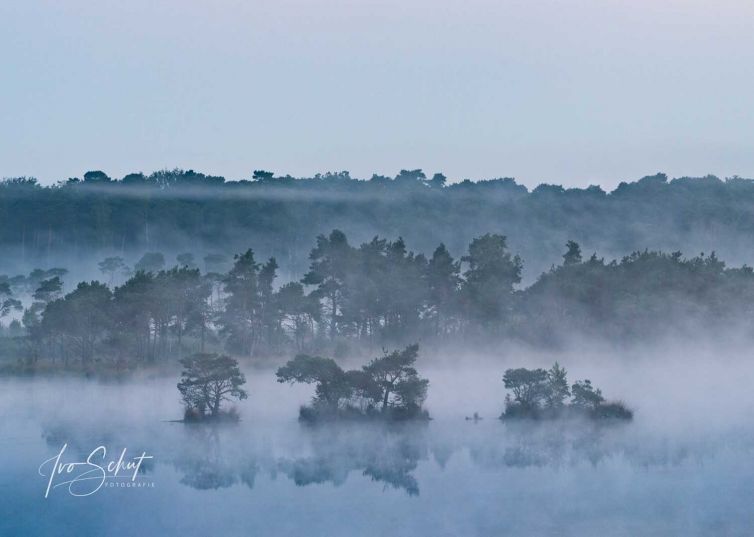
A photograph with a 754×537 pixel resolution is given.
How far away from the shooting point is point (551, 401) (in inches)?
1359

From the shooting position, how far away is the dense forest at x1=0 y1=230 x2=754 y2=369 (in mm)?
43250

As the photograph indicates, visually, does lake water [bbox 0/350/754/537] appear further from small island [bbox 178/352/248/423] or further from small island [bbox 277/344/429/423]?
small island [bbox 277/344/429/423]

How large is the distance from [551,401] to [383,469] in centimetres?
766

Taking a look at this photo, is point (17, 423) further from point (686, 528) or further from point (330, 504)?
point (686, 528)

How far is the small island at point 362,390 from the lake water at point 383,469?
819 mm

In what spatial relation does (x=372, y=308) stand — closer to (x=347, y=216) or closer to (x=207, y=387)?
(x=207, y=387)

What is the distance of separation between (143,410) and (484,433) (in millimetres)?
10128

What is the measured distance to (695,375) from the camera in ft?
141

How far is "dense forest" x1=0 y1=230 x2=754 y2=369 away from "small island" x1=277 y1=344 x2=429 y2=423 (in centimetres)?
888

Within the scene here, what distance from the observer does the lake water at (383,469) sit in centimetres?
2445

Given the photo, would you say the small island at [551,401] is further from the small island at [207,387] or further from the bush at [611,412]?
the small island at [207,387]

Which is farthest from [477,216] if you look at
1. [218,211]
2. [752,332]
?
[752,332]

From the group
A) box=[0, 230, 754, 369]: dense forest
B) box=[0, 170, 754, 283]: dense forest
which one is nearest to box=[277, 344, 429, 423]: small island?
box=[0, 230, 754, 369]: dense forest

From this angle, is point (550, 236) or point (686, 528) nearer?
point (686, 528)
